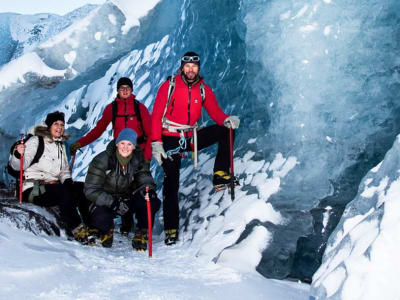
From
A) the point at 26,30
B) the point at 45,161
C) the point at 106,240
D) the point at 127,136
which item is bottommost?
the point at 106,240

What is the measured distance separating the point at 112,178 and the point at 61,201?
0.55 metres

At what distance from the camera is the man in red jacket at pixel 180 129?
12.8ft

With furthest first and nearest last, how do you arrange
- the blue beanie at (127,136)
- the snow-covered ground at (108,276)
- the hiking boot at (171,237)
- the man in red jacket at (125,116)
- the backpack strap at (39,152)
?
the man in red jacket at (125,116), the backpack strap at (39,152), the hiking boot at (171,237), the blue beanie at (127,136), the snow-covered ground at (108,276)

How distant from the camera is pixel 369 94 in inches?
134

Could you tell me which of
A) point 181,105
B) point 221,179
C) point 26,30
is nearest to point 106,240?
point 221,179

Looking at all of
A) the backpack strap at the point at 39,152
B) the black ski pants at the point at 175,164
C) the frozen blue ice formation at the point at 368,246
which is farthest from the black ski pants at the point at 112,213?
the frozen blue ice formation at the point at 368,246

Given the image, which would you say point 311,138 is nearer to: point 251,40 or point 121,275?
point 251,40

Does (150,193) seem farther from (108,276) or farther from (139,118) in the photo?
(139,118)

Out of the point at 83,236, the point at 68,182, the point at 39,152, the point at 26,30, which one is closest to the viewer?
the point at 83,236

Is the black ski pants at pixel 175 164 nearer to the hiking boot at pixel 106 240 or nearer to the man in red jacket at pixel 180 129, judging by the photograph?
the man in red jacket at pixel 180 129

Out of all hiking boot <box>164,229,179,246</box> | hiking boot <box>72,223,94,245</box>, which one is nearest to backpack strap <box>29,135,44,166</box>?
hiking boot <box>72,223,94,245</box>

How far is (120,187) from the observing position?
3924mm

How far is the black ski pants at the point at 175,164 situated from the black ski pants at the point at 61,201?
2.89 ft

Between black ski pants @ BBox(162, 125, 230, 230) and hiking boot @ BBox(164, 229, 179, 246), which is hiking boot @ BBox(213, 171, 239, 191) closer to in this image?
black ski pants @ BBox(162, 125, 230, 230)
